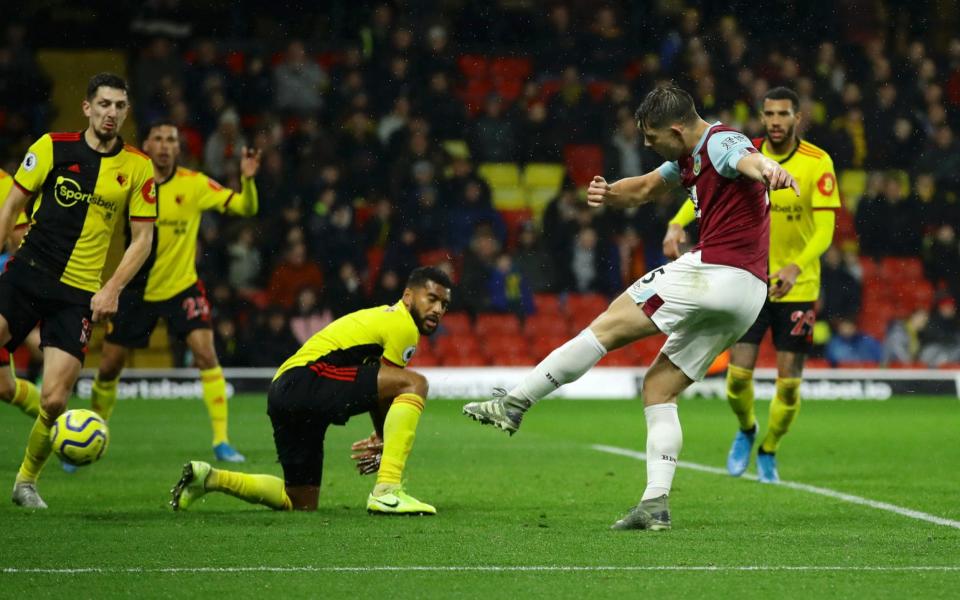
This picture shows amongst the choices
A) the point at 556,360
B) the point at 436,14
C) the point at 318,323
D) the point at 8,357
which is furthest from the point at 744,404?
the point at 436,14

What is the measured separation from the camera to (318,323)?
18453 millimetres

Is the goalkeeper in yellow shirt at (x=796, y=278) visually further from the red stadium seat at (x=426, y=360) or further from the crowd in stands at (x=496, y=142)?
the red stadium seat at (x=426, y=360)

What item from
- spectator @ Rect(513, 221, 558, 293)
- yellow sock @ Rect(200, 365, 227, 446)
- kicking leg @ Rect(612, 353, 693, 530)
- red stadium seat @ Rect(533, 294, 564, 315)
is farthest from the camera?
red stadium seat @ Rect(533, 294, 564, 315)

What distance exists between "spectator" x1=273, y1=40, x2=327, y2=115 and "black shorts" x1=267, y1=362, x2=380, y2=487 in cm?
1354

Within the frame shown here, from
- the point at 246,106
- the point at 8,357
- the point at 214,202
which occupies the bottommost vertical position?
the point at 8,357

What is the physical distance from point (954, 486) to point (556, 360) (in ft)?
12.5

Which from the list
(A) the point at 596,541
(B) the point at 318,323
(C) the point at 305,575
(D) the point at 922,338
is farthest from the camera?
(D) the point at 922,338

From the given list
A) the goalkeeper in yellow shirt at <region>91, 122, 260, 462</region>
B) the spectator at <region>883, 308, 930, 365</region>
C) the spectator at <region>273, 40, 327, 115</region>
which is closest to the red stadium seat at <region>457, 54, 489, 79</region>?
the spectator at <region>273, 40, 327, 115</region>

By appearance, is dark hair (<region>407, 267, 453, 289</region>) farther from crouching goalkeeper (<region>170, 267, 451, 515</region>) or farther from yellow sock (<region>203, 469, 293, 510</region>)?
yellow sock (<region>203, 469, 293, 510</region>)

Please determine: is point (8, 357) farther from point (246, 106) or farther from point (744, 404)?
point (246, 106)

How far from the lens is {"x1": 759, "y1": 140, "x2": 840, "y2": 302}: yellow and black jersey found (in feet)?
32.2

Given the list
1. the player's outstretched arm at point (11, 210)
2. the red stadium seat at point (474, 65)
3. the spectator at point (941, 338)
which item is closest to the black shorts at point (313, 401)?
the player's outstretched arm at point (11, 210)

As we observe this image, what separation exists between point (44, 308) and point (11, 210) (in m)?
0.59

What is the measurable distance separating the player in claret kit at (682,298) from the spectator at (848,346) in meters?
13.1
